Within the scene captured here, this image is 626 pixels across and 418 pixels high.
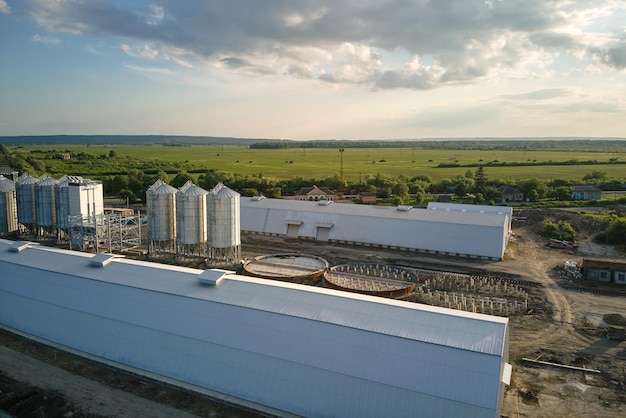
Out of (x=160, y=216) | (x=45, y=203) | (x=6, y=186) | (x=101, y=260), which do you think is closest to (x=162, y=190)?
(x=160, y=216)

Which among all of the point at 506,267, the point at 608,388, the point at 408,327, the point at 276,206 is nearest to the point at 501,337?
the point at 408,327

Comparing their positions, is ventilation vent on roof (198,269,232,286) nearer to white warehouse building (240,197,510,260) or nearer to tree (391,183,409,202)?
white warehouse building (240,197,510,260)

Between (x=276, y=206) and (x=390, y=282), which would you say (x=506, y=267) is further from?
(x=276, y=206)

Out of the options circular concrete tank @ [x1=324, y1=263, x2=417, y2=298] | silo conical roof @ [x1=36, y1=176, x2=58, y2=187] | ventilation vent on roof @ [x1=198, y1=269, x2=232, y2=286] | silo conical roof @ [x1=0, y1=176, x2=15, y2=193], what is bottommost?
circular concrete tank @ [x1=324, y1=263, x2=417, y2=298]

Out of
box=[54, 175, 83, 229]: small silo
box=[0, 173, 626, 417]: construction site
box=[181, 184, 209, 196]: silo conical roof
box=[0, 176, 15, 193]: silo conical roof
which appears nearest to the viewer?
box=[0, 173, 626, 417]: construction site

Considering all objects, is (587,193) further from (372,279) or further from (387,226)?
(372,279)

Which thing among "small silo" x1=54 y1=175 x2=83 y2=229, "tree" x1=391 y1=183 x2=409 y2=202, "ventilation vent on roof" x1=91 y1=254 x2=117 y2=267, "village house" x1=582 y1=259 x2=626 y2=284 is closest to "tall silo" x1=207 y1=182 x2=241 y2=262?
"ventilation vent on roof" x1=91 y1=254 x2=117 y2=267
